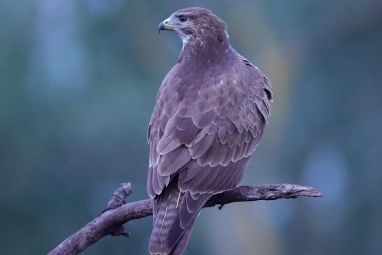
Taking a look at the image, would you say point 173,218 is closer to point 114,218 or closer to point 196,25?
point 114,218

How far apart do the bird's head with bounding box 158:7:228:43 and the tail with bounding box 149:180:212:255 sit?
149 cm

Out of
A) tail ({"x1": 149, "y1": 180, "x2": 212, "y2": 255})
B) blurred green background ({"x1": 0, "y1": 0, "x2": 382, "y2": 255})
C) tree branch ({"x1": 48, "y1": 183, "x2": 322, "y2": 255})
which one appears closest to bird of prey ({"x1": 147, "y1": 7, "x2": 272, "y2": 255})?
tail ({"x1": 149, "y1": 180, "x2": 212, "y2": 255})

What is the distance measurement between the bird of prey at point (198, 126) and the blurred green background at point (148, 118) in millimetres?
6099

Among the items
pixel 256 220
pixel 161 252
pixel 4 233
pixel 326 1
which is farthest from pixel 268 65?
pixel 161 252

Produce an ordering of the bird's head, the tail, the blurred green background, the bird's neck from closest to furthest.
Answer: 1. the tail
2. the bird's neck
3. the bird's head
4. the blurred green background

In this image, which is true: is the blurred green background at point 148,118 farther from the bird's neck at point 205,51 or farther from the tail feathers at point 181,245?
the tail feathers at point 181,245

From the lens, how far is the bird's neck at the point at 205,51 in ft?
25.1

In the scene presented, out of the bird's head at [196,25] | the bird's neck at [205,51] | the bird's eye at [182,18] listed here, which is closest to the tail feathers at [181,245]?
the bird's neck at [205,51]

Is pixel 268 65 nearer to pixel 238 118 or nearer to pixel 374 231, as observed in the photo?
pixel 374 231

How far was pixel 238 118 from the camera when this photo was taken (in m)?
7.36

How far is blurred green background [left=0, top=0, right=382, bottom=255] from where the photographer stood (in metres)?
14.9

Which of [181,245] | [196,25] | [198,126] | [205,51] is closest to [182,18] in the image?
[196,25]

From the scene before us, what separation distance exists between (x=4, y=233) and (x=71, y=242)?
29.1ft

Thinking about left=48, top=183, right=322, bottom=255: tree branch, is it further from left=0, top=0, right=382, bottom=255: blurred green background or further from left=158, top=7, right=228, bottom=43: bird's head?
left=0, top=0, right=382, bottom=255: blurred green background
